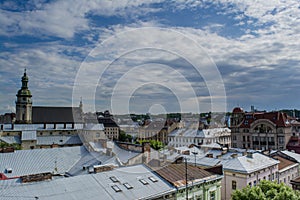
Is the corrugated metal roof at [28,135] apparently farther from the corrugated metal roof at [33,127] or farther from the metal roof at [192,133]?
the metal roof at [192,133]

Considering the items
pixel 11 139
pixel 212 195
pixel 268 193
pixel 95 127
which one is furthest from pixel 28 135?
pixel 268 193

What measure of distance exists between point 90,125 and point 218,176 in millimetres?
41721

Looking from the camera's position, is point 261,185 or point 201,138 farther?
point 201,138

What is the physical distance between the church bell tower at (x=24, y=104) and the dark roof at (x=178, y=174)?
197 ft

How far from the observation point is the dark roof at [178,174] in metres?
16.8

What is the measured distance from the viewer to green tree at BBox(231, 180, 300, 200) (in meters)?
16.2

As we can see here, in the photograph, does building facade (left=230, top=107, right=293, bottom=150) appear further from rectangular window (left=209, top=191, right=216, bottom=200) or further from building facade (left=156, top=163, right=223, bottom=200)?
rectangular window (left=209, top=191, right=216, bottom=200)

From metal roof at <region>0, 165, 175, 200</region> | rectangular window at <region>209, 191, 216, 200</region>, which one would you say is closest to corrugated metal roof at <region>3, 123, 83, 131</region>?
metal roof at <region>0, 165, 175, 200</region>

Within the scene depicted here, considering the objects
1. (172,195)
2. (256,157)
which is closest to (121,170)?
(172,195)

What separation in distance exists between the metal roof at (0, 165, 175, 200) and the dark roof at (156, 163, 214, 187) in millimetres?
567

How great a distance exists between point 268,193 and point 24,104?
66922mm

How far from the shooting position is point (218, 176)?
63.3 feet

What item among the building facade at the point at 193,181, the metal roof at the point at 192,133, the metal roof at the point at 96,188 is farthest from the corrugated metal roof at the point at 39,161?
the metal roof at the point at 192,133

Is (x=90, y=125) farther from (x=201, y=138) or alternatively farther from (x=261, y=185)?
(x=261, y=185)
